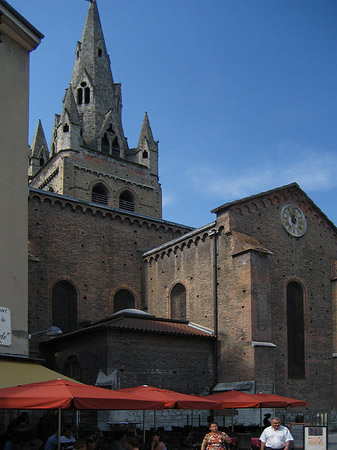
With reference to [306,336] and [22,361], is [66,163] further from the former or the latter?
[22,361]

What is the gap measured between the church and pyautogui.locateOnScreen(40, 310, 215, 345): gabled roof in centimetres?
6

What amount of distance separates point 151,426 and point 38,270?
8.81m

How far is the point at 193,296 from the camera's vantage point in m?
26.0

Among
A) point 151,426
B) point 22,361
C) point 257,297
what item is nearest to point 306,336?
point 257,297

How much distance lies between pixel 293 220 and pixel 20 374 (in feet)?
55.5

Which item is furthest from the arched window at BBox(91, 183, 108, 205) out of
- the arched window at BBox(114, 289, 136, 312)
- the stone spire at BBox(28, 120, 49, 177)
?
the arched window at BBox(114, 289, 136, 312)

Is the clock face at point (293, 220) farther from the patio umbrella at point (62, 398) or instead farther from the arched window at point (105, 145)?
the arched window at point (105, 145)

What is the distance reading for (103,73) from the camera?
44562 mm

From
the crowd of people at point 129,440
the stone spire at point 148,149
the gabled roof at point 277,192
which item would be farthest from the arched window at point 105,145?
the crowd of people at point 129,440

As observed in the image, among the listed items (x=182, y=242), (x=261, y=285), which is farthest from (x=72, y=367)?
(x=261, y=285)

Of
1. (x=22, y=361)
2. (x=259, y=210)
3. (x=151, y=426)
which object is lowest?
(x=151, y=426)

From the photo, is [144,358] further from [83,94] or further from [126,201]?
[83,94]

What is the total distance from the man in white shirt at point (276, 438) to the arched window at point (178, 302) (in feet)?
52.5

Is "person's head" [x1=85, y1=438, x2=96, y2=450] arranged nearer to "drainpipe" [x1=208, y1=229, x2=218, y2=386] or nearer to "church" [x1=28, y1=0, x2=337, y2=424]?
"church" [x1=28, y1=0, x2=337, y2=424]
